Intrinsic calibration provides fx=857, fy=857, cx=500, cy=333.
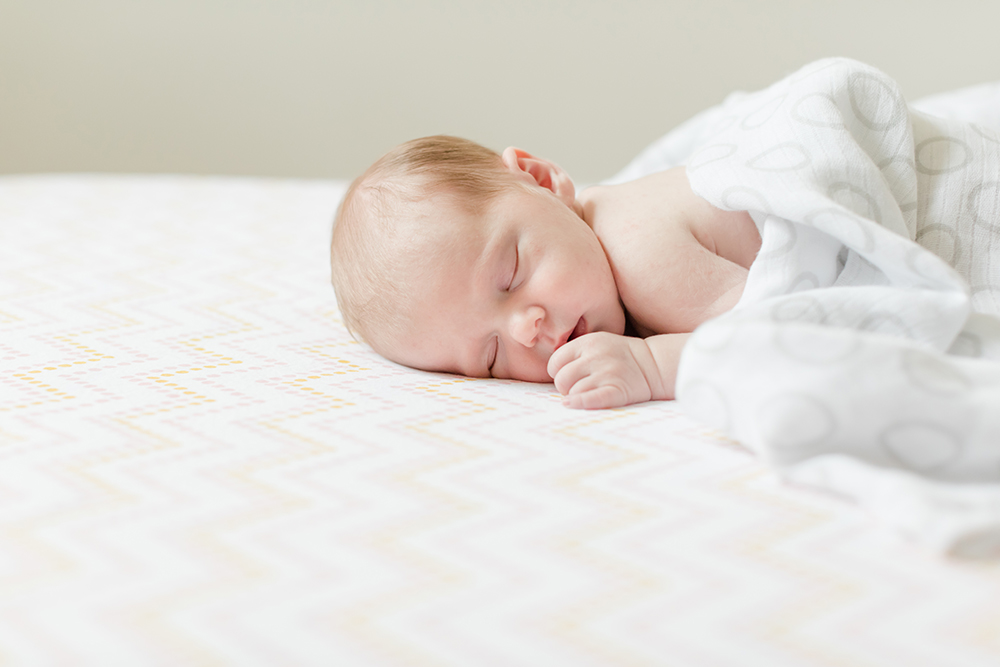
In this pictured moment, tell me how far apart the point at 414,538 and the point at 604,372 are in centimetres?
33

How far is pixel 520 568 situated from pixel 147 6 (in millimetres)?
2781

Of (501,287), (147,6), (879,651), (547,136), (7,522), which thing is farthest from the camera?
(547,136)

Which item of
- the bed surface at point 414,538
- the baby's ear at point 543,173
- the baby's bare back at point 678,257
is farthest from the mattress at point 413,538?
the baby's ear at point 543,173

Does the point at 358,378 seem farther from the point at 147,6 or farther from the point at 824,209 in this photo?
the point at 147,6

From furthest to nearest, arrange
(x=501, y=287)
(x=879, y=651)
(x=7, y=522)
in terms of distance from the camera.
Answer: (x=501, y=287) → (x=7, y=522) → (x=879, y=651)

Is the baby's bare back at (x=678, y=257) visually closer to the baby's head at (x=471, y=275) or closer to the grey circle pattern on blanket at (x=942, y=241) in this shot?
the baby's head at (x=471, y=275)

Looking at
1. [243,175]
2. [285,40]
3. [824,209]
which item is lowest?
[243,175]

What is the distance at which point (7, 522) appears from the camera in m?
0.53

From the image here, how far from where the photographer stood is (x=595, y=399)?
762mm

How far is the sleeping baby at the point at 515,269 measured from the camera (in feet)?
2.99

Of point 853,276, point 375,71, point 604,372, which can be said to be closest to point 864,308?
point 853,276

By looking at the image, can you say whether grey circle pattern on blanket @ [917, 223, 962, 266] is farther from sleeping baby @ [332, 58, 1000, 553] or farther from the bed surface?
the bed surface

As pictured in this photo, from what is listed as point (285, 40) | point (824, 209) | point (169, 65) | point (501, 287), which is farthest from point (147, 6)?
point (824, 209)

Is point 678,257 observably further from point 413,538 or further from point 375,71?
point 375,71
